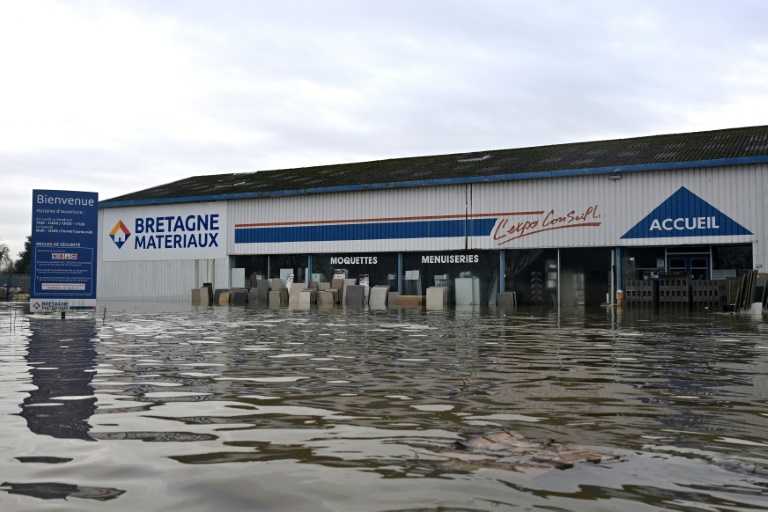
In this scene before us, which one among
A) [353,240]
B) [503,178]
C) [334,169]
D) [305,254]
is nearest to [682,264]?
[503,178]

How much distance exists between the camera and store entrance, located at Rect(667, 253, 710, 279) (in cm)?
3105

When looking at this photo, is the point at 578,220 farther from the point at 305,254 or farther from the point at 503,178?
the point at 305,254

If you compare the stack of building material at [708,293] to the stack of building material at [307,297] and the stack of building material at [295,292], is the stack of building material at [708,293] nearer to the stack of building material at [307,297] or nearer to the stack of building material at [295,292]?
the stack of building material at [307,297]

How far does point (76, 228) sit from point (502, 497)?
1810cm

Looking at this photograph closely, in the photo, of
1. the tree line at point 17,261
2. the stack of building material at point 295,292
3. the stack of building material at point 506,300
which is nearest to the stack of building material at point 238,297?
the stack of building material at point 295,292

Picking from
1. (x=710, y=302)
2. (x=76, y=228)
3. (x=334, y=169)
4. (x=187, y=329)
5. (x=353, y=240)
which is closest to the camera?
(x=187, y=329)

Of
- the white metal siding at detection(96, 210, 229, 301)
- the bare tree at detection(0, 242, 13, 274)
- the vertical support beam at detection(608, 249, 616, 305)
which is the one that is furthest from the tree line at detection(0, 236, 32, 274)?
the vertical support beam at detection(608, 249, 616, 305)

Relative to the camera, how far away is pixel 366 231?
36.8 metres

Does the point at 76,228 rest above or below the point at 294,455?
above

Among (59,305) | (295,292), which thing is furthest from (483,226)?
(59,305)

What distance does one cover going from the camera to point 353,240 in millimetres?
37031

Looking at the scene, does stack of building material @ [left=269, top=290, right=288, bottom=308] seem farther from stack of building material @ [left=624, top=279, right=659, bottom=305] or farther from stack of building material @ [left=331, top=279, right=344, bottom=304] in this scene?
stack of building material @ [left=624, top=279, right=659, bottom=305]

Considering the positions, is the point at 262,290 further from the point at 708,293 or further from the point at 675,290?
the point at 708,293

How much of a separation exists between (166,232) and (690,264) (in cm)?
2581
